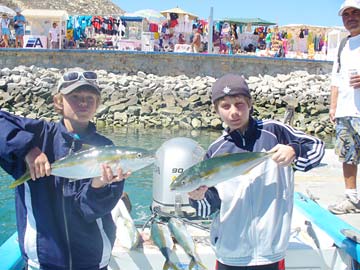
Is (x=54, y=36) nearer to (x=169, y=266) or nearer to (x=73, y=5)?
(x=169, y=266)

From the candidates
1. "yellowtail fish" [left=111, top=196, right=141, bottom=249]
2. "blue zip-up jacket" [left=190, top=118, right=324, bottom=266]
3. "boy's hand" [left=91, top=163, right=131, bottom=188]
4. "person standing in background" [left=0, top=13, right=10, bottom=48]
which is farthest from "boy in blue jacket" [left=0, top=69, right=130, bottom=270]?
"person standing in background" [left=0, top=13, right=10, bottom=48]

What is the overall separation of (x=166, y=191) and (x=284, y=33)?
2995 centimetres

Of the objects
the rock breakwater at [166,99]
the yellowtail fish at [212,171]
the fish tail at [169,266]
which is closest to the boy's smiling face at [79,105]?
the yellowtail fish at [212,171]

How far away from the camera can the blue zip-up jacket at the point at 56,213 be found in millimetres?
2740

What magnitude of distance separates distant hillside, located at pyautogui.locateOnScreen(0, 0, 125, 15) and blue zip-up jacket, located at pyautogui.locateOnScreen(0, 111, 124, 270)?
71.2 m

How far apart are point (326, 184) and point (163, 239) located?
10.7ft

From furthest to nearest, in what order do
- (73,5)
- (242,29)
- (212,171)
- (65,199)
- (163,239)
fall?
(73,5), (242,29), (163,239), (65,199), (212,171)

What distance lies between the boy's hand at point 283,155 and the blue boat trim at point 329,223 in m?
1.55

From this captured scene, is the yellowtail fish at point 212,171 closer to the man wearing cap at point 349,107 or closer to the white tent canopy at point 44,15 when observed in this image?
the man wearing cap at point 349,107

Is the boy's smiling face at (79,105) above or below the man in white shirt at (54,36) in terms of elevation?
below

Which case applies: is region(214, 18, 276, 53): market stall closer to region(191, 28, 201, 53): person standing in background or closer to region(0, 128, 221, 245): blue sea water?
region(191, 28, 201, 53): person standing in background

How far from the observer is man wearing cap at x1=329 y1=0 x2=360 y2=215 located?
4922 mm

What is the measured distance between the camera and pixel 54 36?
2717 centimetres

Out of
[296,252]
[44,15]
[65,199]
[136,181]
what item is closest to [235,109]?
[65,199]
